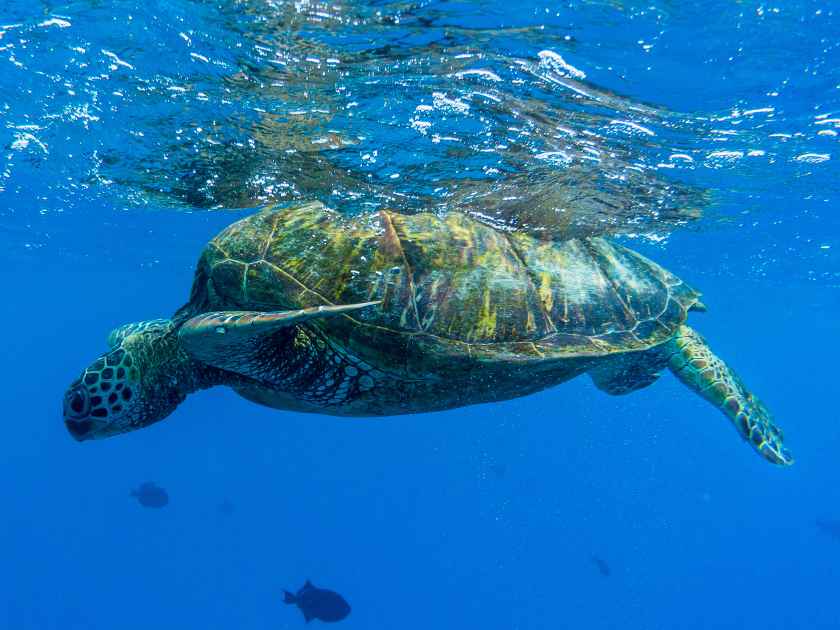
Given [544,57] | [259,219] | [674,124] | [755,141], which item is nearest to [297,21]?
[259,219]

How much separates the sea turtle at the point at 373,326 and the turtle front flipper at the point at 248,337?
0.06 ft

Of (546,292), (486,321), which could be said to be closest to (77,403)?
(486,321)

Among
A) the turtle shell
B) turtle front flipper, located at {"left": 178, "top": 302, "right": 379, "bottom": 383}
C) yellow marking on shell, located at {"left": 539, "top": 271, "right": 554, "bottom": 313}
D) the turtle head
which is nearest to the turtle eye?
the turtle head

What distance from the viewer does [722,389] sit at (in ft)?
18.7

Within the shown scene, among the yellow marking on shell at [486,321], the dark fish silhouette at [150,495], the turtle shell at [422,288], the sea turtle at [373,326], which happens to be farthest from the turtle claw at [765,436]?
the dark fish silhouette at [150,495]

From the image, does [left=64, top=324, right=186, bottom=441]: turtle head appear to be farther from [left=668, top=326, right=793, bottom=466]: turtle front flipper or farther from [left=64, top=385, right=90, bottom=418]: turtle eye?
[left=668, top=326, right=793, bottom=466]: turtle front flipper

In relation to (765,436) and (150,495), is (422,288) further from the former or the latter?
(150,495)

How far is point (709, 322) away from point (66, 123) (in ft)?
215

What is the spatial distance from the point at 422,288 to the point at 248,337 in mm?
1474

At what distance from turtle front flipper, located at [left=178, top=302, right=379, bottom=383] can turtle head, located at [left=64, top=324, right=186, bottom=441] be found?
55 cm

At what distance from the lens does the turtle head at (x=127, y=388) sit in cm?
379

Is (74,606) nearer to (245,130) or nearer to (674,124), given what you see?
(245,130)

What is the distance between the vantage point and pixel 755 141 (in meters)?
7.48

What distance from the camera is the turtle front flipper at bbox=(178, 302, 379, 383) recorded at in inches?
121
